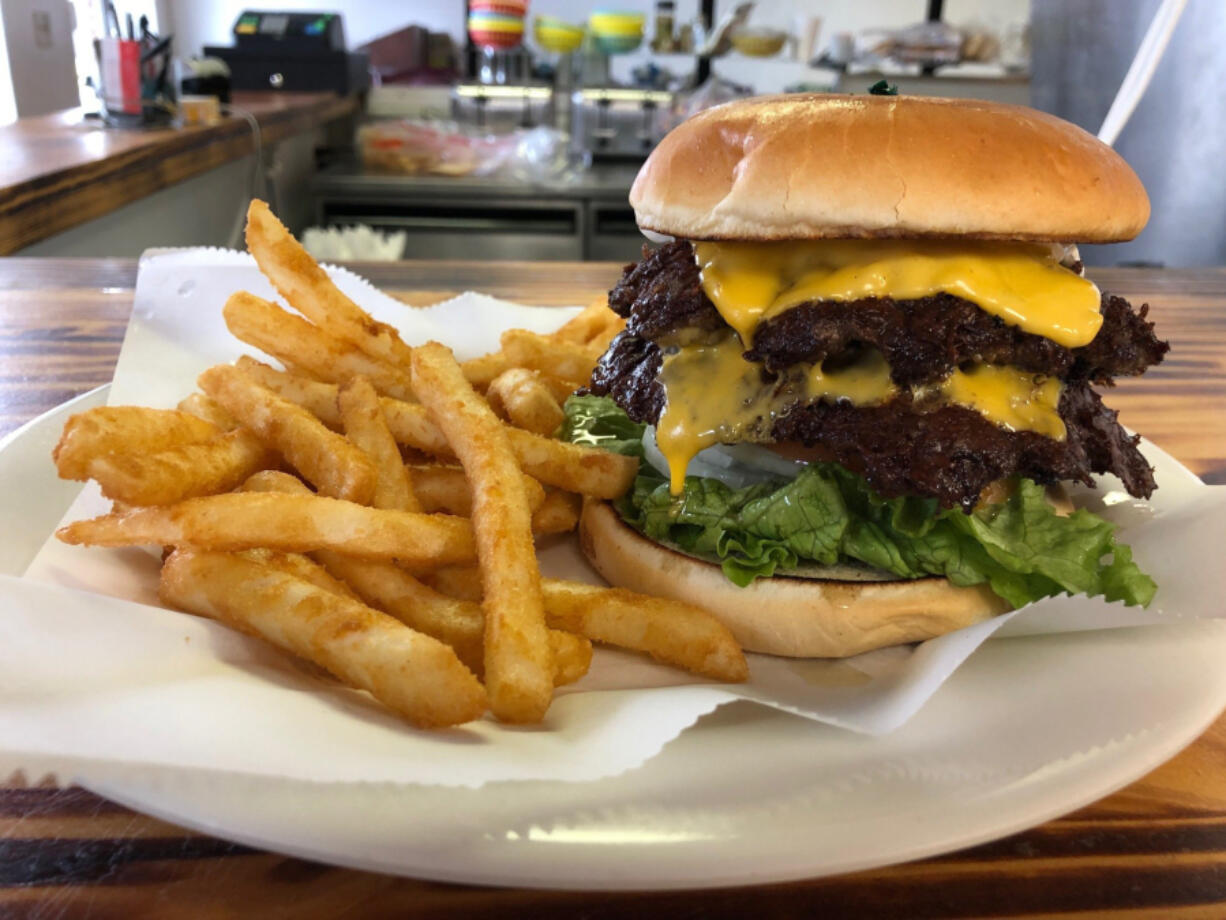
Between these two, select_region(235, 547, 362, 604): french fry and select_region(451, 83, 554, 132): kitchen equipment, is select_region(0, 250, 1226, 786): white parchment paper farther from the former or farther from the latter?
select_region(451, 83, 554, 132): kitchen equipment

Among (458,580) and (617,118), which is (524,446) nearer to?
(458,580)

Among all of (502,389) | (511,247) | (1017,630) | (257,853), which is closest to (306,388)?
(502,389)

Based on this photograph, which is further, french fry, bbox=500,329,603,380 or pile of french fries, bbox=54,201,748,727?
french fry, bbox=500,329,603,380

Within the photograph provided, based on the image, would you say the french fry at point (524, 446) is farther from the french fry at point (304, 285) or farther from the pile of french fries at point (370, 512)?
the french fry at point (304, 285)

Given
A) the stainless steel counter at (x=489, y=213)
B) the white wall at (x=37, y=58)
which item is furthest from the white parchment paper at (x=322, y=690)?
the white wall at (x=37, y=58)

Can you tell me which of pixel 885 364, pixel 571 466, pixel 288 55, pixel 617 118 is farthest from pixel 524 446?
pixel 288 55

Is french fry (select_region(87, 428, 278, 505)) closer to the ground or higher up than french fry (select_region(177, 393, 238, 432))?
higher up

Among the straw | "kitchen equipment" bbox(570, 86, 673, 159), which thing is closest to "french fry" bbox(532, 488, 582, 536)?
the straw
